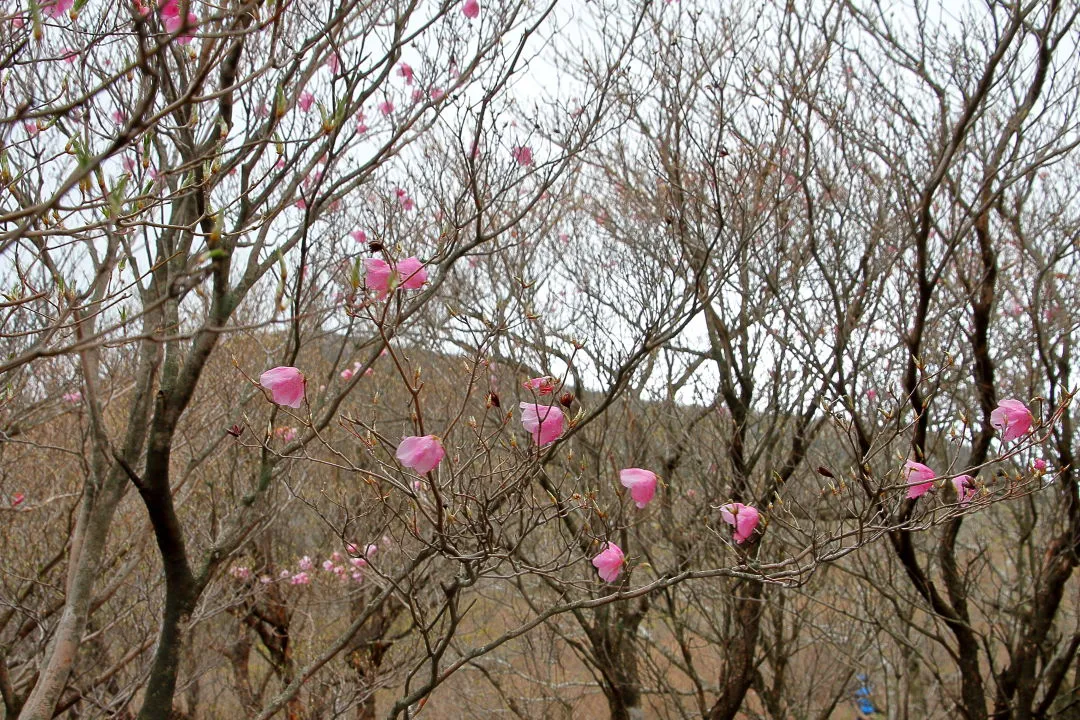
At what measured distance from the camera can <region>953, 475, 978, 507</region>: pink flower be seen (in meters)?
1.94

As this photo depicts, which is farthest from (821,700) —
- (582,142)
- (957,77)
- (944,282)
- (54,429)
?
(54,429)

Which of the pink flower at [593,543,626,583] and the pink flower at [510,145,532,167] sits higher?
the pink flower at [510,145,532,167]

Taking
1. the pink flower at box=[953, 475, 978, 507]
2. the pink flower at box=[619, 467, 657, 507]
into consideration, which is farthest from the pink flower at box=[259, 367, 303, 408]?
the pink flower at box=[953, 475, 978, 507]

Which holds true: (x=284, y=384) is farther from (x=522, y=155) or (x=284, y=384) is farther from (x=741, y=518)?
(x=522, y=155)

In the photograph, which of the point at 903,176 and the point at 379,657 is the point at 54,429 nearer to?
the point at 379,657

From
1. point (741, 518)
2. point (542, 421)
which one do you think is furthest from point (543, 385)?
point (741, 518)

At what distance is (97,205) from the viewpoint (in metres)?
1.43

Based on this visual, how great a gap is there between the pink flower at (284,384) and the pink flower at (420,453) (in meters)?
0.30

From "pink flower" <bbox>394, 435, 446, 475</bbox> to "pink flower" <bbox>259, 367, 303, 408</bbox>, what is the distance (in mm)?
299

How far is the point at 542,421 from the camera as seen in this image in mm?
1825

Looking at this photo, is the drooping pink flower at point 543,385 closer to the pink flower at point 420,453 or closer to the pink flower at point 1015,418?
the pink flower at point 420,453

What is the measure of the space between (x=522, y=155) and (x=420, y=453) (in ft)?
6.86

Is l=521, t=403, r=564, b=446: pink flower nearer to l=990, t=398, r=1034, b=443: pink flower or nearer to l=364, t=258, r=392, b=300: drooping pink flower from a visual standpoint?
l=364, t=258, r=392, b=300: drooping pink flower

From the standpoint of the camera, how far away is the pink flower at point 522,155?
3.26m
